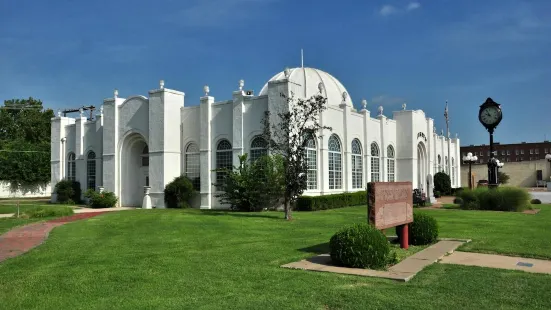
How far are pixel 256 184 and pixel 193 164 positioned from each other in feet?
22.8

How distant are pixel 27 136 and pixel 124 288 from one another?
5987cm

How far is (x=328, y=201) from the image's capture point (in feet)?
80.8

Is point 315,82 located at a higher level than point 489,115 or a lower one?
higher

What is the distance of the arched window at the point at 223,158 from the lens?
86.8 ft

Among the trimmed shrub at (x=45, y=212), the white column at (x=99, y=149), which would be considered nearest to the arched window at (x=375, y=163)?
the white column at (x=99, y=149)

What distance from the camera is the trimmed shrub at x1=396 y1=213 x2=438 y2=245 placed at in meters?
11.2

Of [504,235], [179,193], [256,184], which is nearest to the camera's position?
[504,235]

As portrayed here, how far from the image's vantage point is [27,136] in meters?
58.9

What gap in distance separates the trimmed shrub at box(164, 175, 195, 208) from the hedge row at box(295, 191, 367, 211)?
272 inches

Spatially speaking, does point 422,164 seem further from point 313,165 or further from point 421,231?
point 421,231

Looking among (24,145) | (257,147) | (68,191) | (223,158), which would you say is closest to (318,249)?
(257,147)

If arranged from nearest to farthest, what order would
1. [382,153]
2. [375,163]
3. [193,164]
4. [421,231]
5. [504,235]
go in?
[421,231] → [504,235] → [193,164] → [375,163] → [382,153]

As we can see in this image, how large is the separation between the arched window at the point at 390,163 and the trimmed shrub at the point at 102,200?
1976 centimetres

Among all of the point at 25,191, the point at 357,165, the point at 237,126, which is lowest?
the point at 25,191
